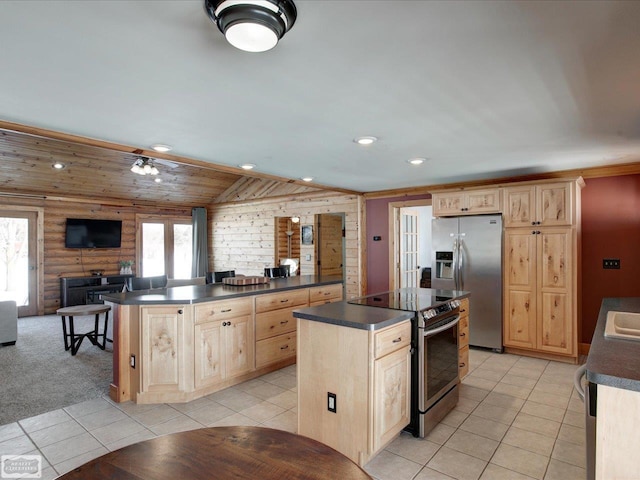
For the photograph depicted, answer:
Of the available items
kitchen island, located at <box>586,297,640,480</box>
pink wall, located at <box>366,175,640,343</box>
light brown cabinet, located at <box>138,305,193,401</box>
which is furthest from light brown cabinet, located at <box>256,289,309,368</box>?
pink wall, located at <box>366,175,640,343</box>

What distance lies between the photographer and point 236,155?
385cm

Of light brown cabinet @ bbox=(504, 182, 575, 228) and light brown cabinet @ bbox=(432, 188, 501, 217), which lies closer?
light brown cabinet @ bbox=(504, 182, 575, 228)

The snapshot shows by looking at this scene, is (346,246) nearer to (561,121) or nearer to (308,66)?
(561,121)

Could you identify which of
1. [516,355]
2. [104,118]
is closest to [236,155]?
[104,118]

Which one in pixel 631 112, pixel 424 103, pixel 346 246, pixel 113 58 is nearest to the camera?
pixel 113 58

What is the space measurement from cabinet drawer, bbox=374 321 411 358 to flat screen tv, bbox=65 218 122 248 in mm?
7550

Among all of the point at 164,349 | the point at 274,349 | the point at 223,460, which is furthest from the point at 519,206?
the point at 223,460

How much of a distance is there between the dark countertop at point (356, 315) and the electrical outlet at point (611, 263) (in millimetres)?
3491

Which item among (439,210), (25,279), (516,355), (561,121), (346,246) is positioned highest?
(561,121)

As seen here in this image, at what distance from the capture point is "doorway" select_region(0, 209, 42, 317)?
6938mm

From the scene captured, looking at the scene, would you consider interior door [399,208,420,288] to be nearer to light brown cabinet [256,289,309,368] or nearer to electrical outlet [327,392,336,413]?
light brown cabinet [256,289,309,368]

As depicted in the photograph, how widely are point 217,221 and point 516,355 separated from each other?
24.1ft

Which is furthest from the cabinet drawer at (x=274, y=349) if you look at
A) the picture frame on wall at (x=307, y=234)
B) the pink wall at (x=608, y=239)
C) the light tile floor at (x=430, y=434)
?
the pink wall at (x=608, y=239)

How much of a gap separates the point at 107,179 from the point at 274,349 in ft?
18.1
